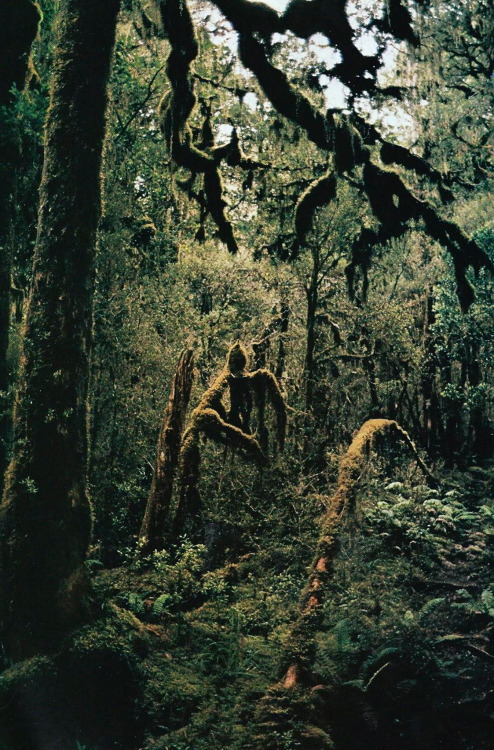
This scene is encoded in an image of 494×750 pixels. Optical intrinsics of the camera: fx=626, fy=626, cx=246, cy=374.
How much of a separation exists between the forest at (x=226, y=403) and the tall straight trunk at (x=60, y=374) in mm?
28

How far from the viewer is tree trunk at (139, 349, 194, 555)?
1041 cm

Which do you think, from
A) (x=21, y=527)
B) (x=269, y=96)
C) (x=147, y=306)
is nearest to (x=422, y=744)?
(x=21, y=527)

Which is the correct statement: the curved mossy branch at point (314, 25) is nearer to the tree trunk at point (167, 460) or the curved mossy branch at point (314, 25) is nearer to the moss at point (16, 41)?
the moss at point (16, 41)

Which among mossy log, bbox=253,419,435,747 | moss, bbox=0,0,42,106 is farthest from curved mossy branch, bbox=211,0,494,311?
moss, bbox=0,0,42,106

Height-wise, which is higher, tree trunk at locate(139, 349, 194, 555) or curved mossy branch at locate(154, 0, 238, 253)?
curved mossy branch at locate(154, 0, 238, 253)

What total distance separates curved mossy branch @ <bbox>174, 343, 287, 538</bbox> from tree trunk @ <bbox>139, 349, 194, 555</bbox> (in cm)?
31

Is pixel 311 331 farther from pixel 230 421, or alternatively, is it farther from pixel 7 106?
pixel 7 106

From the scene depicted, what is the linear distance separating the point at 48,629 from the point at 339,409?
9.52 meters

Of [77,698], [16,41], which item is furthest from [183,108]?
[77,698]

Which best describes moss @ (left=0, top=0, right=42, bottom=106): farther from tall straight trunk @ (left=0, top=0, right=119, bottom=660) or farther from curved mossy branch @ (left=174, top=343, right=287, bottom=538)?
curved mossy branch @ (left=174, top=343, right=287, bottom=538)

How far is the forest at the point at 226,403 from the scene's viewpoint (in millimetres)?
7039

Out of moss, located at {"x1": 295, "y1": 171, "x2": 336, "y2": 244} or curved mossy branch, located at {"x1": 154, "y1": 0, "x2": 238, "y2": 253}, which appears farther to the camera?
moss, located at {"x1": 295, "y1": 171, "x2": 336, "y2": 244}

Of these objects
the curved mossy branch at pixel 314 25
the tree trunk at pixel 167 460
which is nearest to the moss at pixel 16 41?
the curved mossy branch at pixel 314 25

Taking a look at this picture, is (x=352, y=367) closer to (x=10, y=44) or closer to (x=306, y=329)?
(x=306, y=329)
